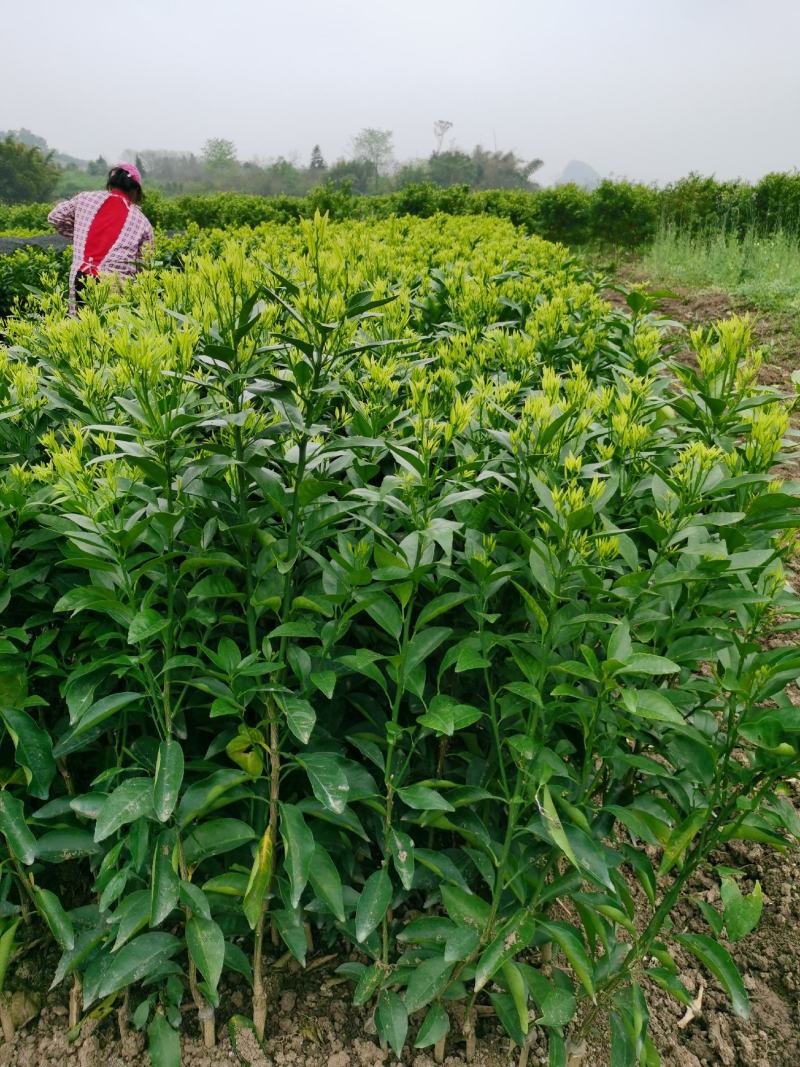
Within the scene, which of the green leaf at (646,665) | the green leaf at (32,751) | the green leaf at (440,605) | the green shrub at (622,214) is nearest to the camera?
the green leaf at (646,665)

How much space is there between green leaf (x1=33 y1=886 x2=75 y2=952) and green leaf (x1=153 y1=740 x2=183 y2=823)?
449 mm

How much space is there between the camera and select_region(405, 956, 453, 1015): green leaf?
1.79m

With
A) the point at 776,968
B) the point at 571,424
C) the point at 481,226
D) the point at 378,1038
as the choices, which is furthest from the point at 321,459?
the point at 481,226

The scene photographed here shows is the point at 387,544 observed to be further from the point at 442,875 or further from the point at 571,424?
the point at 442,875

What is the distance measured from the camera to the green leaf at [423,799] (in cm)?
169

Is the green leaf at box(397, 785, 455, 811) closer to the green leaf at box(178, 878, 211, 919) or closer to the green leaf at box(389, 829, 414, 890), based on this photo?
the green leaf at box(389, 829, 414, 890)

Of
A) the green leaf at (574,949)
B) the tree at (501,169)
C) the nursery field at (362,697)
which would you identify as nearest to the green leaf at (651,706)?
the nursery field at (362,697)

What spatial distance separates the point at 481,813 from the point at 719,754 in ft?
2.05

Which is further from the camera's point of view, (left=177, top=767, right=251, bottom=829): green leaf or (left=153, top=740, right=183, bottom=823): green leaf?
(left=177, top=767, right=251, bottom=829): green leaf

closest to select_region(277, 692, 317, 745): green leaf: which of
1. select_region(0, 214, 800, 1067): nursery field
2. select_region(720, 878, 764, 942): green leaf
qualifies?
select_region(0, 214, 800, 1067): nursery field

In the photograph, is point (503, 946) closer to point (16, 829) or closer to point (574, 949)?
point (574, 949)

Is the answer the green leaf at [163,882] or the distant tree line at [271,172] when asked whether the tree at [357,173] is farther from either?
the green leaf at [163,882]

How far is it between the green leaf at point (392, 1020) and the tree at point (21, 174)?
67.5m

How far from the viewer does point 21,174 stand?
195ft
